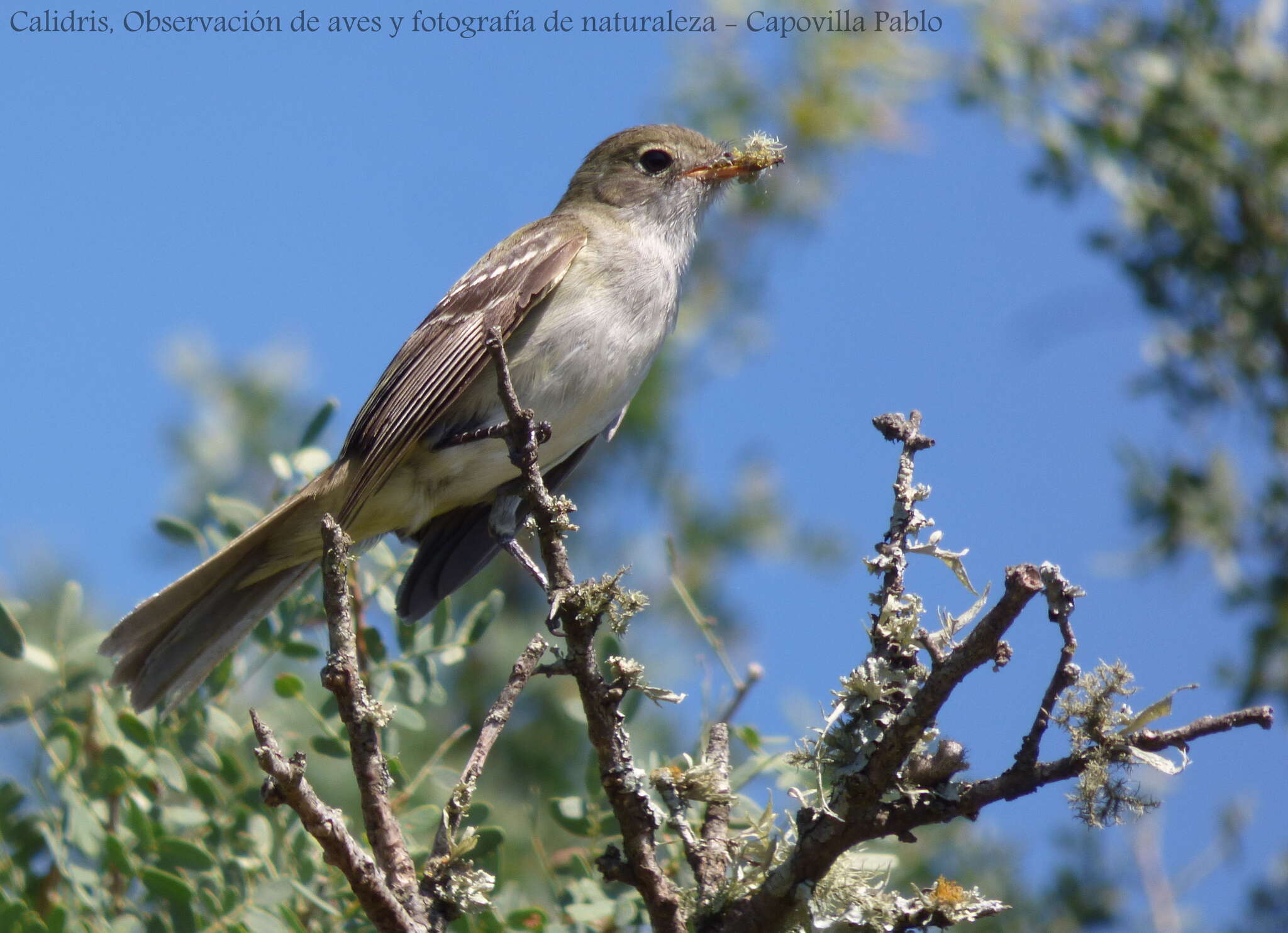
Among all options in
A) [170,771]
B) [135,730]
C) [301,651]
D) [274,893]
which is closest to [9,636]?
[135,730]

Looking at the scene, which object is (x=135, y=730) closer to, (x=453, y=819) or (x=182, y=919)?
(x=182, y=919)

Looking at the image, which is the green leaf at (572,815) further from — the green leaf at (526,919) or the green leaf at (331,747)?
the green leaf at (331,747)

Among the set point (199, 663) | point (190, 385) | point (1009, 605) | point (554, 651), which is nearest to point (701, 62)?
point (190, 385)

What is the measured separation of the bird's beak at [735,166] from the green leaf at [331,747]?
2.81 m

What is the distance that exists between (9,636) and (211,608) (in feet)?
2.66

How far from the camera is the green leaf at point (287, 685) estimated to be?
10.0 feet

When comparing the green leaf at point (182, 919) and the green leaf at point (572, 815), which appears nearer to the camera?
the green leaf at point (182, 919)

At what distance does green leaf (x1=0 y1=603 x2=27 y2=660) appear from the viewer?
3.04 meters

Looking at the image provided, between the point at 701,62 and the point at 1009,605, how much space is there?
14.0 ft

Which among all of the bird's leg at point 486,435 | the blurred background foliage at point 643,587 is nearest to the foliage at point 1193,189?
the blurred background foliage at point 643,587

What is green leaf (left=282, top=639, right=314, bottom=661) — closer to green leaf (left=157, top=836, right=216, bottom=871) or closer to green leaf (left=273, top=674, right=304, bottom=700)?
green leaf (left=273, top=674, right=304, bottom=700)

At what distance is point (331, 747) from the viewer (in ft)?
10.3

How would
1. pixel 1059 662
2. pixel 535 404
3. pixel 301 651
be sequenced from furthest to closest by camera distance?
1. pixel 535 404
2. pixel 301 651
3. pixel 1059 662

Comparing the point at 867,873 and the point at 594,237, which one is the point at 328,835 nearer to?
the point at 867,873
